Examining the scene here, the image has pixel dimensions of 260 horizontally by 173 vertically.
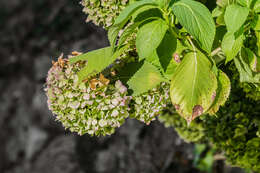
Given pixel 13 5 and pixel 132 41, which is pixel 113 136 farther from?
pixel 13 5

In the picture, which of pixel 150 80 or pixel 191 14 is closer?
pixel 191 14

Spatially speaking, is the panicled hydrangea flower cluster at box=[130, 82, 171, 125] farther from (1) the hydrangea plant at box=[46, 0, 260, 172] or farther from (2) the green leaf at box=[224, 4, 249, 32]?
(2) the green leaf at box=[224, 4, 249, 32]

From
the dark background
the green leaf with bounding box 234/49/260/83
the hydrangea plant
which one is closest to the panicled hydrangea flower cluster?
the hydrangea plant

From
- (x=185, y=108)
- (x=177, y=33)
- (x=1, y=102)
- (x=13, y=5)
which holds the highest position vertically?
(x=13, y=5)

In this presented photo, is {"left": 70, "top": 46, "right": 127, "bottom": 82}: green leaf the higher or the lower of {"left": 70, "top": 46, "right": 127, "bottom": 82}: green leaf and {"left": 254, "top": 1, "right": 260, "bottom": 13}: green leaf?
the higher

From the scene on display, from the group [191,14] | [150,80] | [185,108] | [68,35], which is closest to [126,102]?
[150,80]

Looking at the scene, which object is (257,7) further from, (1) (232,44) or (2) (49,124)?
(2) (49,124)

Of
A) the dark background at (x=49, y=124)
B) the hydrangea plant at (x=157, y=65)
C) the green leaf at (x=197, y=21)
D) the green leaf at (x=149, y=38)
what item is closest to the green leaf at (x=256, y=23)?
the hydrangea plant at (x=157, y=65)
